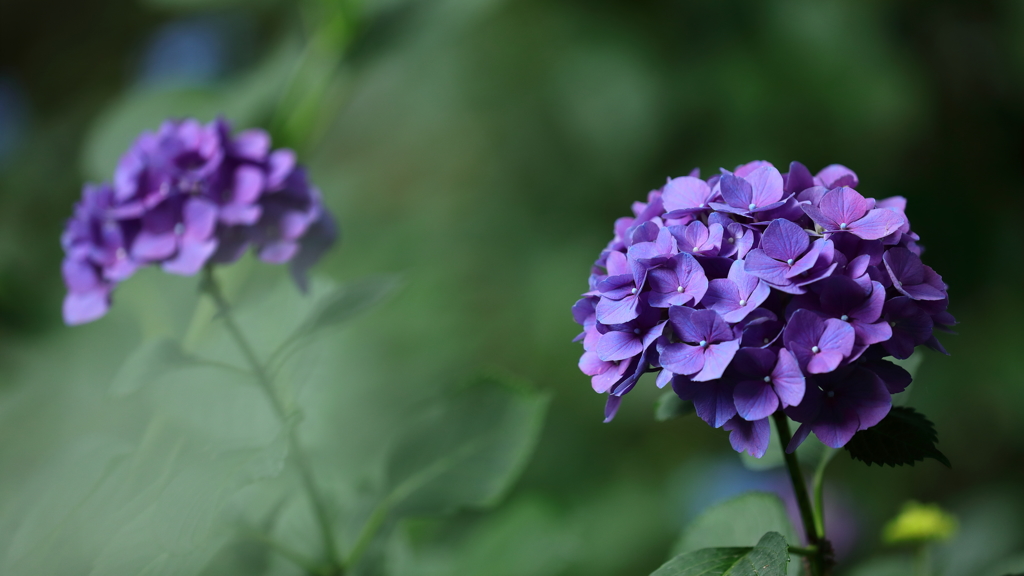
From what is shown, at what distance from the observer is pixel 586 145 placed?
153 cm

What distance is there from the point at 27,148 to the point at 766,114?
1685 mm

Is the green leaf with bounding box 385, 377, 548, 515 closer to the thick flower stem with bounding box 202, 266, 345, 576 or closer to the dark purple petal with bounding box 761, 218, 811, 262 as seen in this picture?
the thick flower stem with bounding box 202, 266, 345, 576

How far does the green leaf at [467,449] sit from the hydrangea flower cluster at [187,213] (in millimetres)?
213

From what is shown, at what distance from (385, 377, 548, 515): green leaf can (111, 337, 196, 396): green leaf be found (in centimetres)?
25

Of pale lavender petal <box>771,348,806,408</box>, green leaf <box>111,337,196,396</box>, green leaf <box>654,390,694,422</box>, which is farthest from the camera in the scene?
green leaf <box>111,337,196,396</box>

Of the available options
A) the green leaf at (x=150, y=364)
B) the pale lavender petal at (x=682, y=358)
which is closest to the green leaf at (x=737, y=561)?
the pale lavender petal at (x=682, y=358)

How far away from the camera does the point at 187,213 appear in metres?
0.73

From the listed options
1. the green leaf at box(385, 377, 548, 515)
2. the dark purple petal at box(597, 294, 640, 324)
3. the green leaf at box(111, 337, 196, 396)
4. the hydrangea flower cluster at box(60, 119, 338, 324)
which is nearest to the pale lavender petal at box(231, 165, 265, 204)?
the hydrangea flower cluster at box(60, 119, 338, 324)

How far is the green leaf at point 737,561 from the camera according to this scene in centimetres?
49

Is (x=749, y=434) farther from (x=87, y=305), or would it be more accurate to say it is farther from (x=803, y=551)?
(x=87, y=305)

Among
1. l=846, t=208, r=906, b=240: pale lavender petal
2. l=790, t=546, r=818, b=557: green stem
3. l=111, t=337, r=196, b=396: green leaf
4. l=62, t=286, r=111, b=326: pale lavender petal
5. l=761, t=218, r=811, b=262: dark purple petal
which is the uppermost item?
l=62, t=286, r=111, b=326: pale lavender petal

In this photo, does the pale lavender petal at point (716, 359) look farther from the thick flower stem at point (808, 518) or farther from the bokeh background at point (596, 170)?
the bokeh background at point (596, 170)

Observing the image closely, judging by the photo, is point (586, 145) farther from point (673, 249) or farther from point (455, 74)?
point (673, 249)

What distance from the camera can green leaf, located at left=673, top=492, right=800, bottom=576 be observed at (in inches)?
25.1
